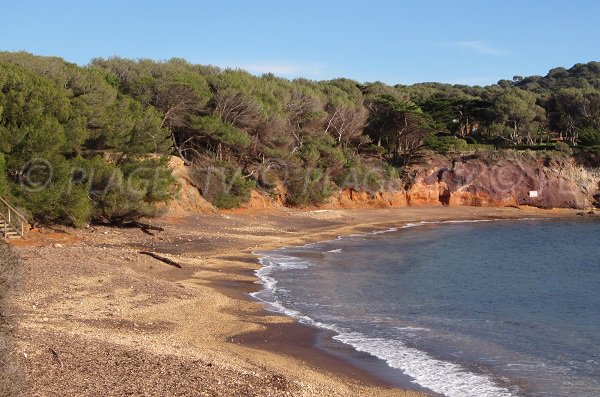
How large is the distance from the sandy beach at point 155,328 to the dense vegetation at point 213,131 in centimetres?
243

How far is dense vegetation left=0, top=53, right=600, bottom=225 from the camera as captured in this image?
87.5 ft

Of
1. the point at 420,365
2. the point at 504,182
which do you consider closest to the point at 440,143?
the point at 504,182

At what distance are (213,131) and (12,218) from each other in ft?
60.2

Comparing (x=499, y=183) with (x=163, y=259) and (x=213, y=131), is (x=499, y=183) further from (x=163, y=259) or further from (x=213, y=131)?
(x=163, y=259)

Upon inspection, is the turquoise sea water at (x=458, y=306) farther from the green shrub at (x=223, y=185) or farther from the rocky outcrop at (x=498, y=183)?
the rocky outcrop at (x=498, y=183)

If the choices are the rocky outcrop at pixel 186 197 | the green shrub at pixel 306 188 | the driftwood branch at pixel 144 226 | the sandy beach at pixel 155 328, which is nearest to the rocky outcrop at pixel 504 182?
the green shrub at pixel 306 188

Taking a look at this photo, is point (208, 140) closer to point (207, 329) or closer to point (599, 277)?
point (599, 277)

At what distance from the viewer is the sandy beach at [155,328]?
9.44 meters

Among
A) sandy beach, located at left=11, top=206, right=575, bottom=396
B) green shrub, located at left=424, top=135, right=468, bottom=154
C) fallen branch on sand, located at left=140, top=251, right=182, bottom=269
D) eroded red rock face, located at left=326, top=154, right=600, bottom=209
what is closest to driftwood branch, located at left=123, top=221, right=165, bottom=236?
sandy beach, located at left=11, top=206, right=575, bottom=396

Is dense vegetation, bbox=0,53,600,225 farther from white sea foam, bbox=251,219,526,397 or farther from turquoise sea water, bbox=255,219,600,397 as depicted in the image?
white sea foam, bbox=251,219,526,397

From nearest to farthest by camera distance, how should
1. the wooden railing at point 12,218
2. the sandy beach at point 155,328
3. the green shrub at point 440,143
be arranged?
the sandy beach at point 155,328, the wooden railing at point 12,218, the green shrub at point 440,143

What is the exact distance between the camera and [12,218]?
24.9 m

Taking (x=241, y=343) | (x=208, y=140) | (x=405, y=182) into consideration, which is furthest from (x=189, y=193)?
(x=241, y=343)

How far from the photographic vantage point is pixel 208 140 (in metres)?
44.2
